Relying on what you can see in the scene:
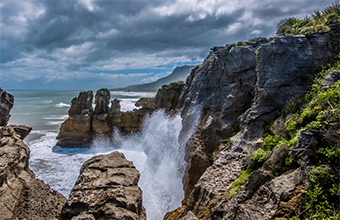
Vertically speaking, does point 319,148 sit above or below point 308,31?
below

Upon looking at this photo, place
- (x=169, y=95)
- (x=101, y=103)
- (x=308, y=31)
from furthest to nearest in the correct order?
(x=101, y=103) → (x=169, y=95) → (x=308, y=31)

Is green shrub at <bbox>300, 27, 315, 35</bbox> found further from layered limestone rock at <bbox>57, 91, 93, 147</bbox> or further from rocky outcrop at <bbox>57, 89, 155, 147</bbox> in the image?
layered limestone rock at <bbox>57, 91, 93, 147</bbox>

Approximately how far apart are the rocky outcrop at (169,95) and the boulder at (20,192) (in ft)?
56.6

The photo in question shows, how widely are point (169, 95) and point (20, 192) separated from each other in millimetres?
19210

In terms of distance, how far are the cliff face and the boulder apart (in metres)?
5.78

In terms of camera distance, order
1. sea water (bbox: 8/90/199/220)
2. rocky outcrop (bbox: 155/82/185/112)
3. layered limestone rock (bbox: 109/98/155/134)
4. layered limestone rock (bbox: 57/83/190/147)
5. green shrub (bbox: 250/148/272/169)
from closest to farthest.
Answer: green shrub (bbox: 250/148/272/169) → sea water (bbox: 8/90/199/220) → rocky outcrop (bbox: 155/82/185/112) → layered limestone rock (bbox: 57/83/190/147) → layered limestone rock (bbox: 109/98/155/134)

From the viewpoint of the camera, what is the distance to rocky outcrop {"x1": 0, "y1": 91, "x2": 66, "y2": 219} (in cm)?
607

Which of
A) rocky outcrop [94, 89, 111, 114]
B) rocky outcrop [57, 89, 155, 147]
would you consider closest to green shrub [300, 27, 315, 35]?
rocky outcrop [57, 89, 155, 147]

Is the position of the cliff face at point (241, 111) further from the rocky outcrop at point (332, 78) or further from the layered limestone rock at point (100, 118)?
the layered limestone rock at point (100, 118)

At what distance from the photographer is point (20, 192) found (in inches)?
260

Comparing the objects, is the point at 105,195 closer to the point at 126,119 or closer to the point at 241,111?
the point at 241,111

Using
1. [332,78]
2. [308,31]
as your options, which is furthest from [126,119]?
[332,78]

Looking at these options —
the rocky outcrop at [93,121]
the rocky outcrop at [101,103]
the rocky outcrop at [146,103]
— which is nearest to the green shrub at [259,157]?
the rocky outcrop at [93,121]

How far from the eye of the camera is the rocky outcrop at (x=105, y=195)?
18.4ft
